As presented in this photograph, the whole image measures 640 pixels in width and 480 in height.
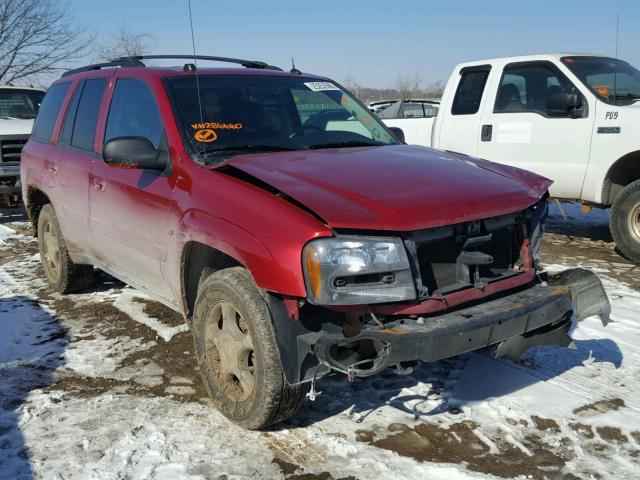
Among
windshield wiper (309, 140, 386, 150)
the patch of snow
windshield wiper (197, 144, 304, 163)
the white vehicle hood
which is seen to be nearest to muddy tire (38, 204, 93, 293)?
the patch of snow

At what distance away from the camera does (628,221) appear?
6672 millimetres

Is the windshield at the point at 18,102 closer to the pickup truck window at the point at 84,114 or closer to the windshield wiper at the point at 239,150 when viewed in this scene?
the pickup truck window at the point at 84,114

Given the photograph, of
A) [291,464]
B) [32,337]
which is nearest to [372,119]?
[291,464]

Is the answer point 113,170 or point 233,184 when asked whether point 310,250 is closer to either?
point 233,184

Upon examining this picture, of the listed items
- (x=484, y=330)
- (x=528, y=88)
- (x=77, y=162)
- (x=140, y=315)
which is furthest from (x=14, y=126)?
(x=484, y=330)

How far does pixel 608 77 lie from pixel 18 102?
969 centimetres

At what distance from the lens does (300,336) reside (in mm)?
2885

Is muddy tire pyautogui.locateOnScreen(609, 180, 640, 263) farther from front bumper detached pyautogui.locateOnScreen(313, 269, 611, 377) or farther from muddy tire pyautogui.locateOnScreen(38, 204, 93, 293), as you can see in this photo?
muddy tire pyautogui.locateOnScreen(38, 204, 93, 293)

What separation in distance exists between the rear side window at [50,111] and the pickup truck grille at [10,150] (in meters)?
4.54

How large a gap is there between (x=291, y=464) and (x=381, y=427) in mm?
569

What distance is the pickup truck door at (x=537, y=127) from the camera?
7.09m

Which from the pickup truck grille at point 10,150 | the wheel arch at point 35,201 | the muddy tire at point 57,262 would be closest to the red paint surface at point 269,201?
the muddy tire at point 57,262

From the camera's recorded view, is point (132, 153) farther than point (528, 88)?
No

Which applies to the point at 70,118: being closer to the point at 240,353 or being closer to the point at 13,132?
the point at 240,353
